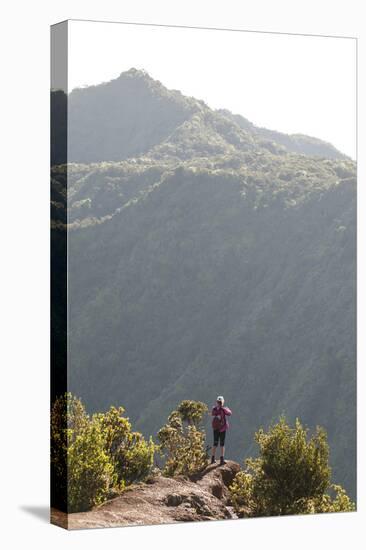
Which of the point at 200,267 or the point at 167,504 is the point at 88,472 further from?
the point at 200,267

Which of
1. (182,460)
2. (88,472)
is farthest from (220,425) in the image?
(88,472)

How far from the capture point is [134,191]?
2505 centimetres

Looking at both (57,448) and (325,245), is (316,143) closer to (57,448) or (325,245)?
(325,245)

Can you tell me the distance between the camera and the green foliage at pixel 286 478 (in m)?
16.7

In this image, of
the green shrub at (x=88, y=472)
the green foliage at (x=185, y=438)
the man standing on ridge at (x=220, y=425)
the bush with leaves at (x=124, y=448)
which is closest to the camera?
the green shrub at (x=88, y=472)

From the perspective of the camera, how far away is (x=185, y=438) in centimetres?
1730

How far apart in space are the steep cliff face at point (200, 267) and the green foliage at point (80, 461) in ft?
8.23

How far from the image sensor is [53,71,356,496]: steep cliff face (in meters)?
20.8

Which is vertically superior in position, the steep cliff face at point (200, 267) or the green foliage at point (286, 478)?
the steep cliff face at point (200, 267)

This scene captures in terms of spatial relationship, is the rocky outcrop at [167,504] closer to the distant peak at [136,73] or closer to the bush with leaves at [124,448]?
the bush with leaves at [124,448]

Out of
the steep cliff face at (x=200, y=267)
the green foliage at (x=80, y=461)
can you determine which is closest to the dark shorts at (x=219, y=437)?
the steep cliff face at (x=200, y=267)

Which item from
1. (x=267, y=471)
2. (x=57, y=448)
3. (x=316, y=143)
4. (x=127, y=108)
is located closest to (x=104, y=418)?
(x=57, y=448)

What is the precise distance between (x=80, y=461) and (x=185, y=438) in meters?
2.36

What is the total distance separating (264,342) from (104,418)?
7.93 meters
